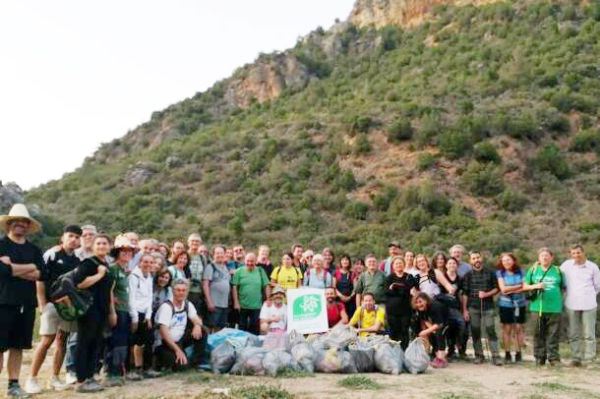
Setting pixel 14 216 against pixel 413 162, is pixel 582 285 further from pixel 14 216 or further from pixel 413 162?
pixel 413 162

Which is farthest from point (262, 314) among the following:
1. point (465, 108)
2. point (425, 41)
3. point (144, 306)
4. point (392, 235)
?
point (425, 41)

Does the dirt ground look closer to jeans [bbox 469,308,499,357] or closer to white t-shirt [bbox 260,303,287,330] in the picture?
jeans [bbox 469,308,499,357]

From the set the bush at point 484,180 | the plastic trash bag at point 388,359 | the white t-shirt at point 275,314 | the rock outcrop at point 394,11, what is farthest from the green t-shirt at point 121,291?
the rock outcrop at point 394,11

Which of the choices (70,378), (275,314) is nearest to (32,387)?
(70,378)

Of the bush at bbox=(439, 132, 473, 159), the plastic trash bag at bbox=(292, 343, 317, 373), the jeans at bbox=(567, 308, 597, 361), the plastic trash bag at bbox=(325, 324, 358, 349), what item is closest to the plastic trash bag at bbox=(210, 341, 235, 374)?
the plastic trash bag at bbox=(292, 343, 317, 373)

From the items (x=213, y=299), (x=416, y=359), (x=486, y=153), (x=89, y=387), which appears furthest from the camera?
(x=486, y=153)

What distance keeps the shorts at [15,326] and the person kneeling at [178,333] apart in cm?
154

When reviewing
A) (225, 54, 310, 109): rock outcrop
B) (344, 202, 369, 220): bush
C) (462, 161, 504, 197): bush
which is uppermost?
(225, 54, 310, 109): rock outcrop

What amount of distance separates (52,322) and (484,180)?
23.0 m

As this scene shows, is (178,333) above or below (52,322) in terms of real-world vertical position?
below

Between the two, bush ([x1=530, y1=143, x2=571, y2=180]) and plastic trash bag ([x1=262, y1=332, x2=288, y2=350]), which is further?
bush ([x1=530, y1=143, x2=571, y2=180])

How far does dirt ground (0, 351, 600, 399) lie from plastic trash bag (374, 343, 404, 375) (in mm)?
133

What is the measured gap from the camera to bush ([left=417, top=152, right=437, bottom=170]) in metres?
29.0

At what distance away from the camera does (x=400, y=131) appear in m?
31.3
